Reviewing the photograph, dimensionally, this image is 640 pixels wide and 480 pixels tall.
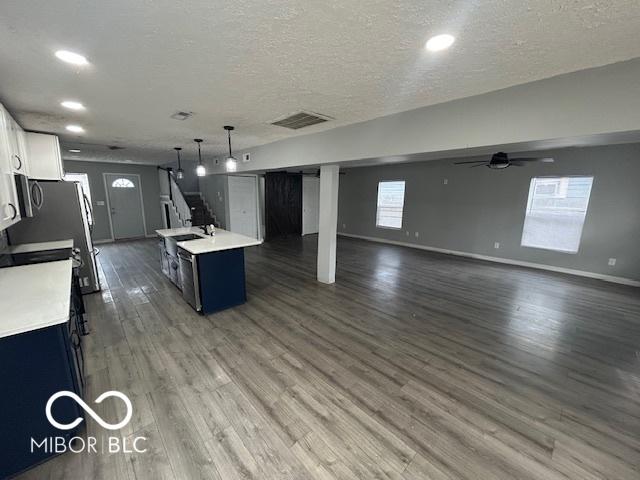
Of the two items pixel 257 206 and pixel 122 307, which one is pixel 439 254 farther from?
pixel 122 307

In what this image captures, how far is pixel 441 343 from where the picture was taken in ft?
9.01

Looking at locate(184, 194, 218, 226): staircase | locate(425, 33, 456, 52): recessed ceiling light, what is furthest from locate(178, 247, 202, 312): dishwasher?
locate(184, 194, 218, 226): staircase

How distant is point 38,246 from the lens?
3.29 meters

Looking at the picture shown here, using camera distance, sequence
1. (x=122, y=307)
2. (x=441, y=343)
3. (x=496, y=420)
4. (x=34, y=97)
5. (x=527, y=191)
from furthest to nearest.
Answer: (x=527, y=191), (x=122, y=307), (x=441, y=343), (x=34, y=97), (x=496, y=420)

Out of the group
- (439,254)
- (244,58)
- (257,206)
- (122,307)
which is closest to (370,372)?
(244,58)

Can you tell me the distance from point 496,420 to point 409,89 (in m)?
2.75

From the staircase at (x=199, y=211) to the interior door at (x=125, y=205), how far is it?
158cm

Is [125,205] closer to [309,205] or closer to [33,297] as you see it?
[309,205]

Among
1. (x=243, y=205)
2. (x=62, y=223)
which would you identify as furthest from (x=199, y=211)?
(x=62, y=223)

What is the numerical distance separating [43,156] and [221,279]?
3384mm

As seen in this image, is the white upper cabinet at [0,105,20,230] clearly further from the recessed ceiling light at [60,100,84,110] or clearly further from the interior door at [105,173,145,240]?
the interior door at [105,173,145,240]

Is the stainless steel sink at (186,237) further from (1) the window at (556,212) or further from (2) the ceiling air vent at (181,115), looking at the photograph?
(1) the window at (556,212)

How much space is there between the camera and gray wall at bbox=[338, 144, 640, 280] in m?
4.49

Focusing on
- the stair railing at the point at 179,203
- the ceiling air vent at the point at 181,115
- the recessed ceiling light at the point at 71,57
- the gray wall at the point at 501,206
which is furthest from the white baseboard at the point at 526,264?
the recessed ceiling light at the point at 71,57
